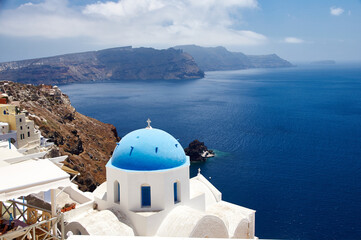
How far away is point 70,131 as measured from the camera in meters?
46.4

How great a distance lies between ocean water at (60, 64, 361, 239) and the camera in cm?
3092

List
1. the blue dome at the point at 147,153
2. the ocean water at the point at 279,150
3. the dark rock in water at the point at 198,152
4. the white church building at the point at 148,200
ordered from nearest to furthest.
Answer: the white church building at the point at 148,200
the blue dome at the point at 147,153
the ocean water at the point at 279,150
the dark rock in water at the point at 198,152

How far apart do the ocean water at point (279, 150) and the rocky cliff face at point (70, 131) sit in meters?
11.5

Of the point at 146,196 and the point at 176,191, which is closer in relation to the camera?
the point at 146,196

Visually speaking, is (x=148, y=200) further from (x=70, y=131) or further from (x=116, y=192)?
(x=70, y=131)

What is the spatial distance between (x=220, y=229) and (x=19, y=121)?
18090 mm

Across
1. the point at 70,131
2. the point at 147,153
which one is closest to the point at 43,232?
the point at 147,153

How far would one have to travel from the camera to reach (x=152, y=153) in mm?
13734

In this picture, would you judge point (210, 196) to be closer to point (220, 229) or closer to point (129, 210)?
point (220, 229)

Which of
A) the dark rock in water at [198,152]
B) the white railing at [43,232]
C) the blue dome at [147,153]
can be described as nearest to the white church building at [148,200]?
the blue dome at [147,153]

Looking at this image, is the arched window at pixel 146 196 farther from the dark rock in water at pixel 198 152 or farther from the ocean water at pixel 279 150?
the dark rock in water at pixel 198 152

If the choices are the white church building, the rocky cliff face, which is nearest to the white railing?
the white church building

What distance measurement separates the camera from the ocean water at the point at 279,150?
30.9 metres

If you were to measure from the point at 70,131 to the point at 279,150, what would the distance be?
30716 millimetres
